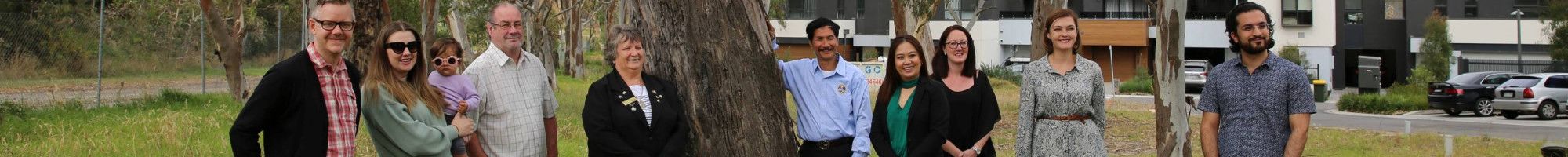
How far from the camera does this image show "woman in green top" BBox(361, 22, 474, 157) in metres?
4.64

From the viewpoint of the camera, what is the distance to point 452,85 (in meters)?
5.15

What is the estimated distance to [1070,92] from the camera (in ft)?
17.8

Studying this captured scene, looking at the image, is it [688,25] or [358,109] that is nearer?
[358,109]

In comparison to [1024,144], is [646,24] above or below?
above

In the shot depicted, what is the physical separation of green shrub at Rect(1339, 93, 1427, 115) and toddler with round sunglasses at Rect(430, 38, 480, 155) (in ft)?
71.1

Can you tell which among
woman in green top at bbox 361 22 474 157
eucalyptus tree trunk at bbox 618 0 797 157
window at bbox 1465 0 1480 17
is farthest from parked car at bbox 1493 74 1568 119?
window at bbox 1465 0 1480 17

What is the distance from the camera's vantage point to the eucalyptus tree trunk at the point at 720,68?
209 inches

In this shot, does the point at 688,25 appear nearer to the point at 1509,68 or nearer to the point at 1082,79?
the point at 1082,79

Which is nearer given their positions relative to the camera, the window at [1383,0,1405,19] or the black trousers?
the black trousers

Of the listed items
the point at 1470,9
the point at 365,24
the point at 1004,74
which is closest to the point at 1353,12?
the point at 1470,9

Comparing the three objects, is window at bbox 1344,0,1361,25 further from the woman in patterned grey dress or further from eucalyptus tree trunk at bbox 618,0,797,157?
eucalyptus tree trunk at bbox 618,0,797,157

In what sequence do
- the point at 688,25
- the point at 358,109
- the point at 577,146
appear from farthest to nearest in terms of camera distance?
the point at 577,146 → the point at 688,25 → the point at 358,109

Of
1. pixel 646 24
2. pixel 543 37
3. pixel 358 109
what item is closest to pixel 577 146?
pixel 646 24

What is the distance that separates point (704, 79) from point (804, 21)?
45.0 metres
